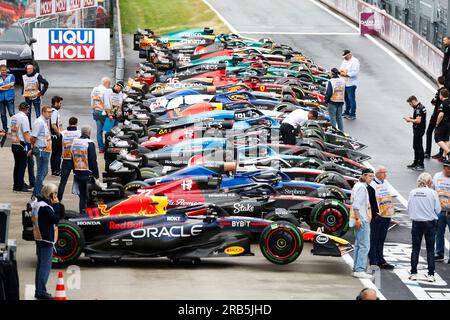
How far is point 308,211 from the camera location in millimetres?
20625

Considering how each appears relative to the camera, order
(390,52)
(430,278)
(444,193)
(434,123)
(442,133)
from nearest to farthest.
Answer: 1. (430,278)
2. (444,193)
3. (442,133)
4. (434,123)
5. (390,52)

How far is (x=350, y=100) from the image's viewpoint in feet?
107

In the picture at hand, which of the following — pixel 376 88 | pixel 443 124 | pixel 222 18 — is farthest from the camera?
pixel 222 18

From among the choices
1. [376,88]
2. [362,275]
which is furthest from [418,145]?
[376,88]

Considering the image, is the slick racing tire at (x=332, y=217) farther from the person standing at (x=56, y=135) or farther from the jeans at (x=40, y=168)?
the person standing at (x=56, y=135)

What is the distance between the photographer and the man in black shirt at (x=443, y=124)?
89.0ft

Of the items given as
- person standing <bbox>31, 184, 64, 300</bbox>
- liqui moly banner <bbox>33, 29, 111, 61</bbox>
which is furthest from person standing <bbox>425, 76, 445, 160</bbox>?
person standing <bbox>31, 184, 64, 300</bbox>

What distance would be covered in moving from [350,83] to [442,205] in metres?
13.1

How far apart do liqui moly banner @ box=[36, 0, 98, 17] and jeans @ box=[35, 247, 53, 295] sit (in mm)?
20969

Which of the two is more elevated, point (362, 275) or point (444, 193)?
point (444, 193)

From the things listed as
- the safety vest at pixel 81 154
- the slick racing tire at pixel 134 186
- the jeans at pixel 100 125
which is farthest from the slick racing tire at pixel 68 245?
the jeans at pixel 100 125

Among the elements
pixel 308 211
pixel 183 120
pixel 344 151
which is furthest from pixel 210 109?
→ pixel 308 211

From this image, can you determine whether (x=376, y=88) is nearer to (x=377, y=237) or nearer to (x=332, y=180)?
(x=332, y=180)
